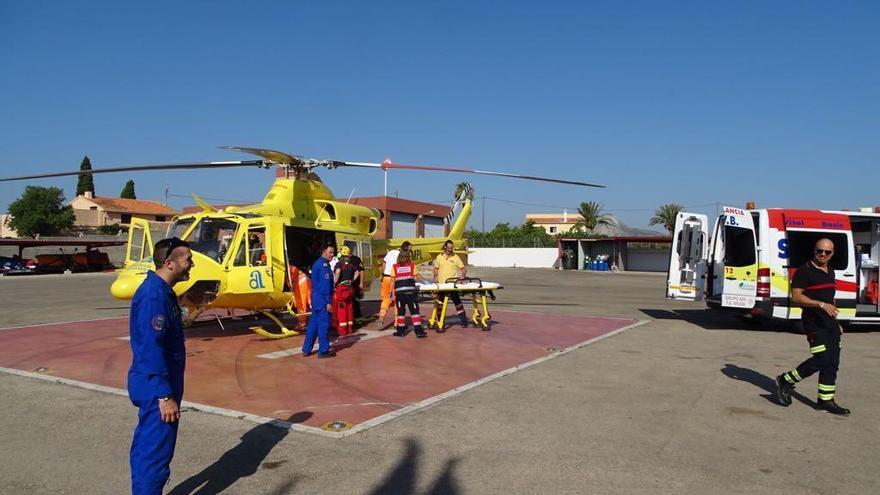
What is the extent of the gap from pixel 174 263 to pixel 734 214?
37.9 feet

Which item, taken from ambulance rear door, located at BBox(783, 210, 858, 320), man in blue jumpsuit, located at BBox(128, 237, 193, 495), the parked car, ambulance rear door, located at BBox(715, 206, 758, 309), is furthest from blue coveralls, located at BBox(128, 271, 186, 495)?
the parked car

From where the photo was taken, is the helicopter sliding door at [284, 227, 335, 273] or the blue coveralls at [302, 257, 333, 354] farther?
the helicopter sliding door at [284, 227, 335, 273]

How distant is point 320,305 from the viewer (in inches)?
327

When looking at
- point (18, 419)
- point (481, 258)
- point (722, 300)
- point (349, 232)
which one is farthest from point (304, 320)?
point (481, 258)

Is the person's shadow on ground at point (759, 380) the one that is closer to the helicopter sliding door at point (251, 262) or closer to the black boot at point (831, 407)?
the black boot at point (831, 407)

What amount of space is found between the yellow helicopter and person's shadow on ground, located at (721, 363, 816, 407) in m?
4.23

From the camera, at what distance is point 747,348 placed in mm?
9906

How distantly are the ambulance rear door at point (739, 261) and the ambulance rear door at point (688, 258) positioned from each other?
78 centimetres

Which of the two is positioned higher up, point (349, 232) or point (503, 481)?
point (349, 232)

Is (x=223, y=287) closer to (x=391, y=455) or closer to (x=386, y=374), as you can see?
(x=386, y=374)

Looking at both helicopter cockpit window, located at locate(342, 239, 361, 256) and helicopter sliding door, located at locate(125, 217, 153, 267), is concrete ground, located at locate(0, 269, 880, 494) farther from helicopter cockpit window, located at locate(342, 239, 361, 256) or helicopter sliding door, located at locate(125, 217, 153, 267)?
helicopter cockpit window, located at locate(342, 239, 361, 256)

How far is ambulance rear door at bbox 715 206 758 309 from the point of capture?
11.6 meters

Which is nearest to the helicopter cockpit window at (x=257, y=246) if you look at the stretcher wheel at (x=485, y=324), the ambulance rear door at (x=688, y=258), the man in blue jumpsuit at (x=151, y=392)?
the stretcher wheel at (x=485, y=324)

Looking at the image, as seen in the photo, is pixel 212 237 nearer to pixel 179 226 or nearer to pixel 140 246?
pixel 179 226
